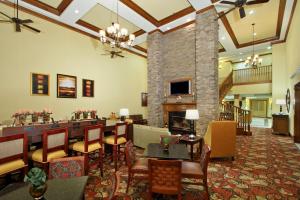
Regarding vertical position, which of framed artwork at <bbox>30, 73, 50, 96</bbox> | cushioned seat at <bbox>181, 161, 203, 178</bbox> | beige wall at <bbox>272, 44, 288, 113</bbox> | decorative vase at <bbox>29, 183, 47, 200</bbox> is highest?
beige wall at <bbox>272, 44, 288, 113</bbox>

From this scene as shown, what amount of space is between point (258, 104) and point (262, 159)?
50.2 ft

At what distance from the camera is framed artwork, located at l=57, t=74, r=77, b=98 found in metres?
5.69

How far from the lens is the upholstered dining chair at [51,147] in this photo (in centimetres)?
266

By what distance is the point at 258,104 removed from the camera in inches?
668

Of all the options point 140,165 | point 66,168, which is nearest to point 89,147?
point 140,165

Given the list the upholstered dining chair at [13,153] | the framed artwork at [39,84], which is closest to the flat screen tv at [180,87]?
the framed artwork at [39,84]

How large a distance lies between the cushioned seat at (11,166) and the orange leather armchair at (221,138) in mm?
3857

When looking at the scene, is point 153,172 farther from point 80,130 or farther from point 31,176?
point 80,130

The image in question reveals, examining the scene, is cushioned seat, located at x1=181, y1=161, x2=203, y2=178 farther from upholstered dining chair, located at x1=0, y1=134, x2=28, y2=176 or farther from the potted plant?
upholstered dining chair, located at x1=0, y1=134, x2=28, y2=176

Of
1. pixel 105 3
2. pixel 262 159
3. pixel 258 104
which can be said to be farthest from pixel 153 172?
pixel 258 104

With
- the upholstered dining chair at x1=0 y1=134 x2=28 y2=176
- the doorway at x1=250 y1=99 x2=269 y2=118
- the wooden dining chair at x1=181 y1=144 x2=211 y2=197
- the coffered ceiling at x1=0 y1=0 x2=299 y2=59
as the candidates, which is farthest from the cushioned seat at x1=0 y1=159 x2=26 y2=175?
the doorway at x1=250 y1=99 x2=269 y2=118

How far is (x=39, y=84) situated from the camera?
5199mm

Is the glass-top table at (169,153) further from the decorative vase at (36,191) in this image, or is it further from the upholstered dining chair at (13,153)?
the upholstered dining chair at (13,153)

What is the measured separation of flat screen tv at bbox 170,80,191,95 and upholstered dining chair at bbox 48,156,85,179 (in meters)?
5.31
